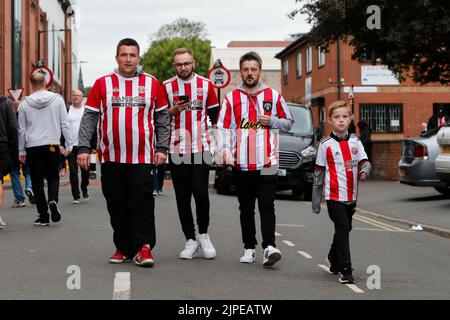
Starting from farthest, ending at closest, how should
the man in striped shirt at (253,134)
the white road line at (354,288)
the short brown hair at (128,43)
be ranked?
the man in striped shirt at (253,134)
the short brown hair at (128,43)
the white road line at (354,288)

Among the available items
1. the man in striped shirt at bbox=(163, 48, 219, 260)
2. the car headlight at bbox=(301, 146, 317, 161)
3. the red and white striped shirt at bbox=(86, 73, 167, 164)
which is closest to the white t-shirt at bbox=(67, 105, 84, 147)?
the car headlight at bbox=(301, 146, 317, 161)

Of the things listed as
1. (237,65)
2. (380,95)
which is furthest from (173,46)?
(380,95)

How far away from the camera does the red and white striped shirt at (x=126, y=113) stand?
7.27 metres

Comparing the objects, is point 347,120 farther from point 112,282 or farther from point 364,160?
point 112,282

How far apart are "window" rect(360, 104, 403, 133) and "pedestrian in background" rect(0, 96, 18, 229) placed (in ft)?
108

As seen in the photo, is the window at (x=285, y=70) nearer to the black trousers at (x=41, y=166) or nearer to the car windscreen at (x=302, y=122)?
the car windscreen at (x=302, y=122)

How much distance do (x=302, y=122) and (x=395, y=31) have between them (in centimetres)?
523

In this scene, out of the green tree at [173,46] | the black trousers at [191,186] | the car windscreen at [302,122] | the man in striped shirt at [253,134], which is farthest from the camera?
the green tree at [173,46]

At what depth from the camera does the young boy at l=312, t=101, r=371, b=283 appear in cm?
693

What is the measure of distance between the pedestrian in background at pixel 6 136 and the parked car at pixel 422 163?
8.08 m

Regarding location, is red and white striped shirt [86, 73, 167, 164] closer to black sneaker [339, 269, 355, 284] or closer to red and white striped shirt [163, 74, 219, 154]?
red and white striped shirt [163, 74, 219, 154]

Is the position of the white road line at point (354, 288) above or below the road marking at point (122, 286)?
below

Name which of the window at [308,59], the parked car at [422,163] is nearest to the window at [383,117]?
the window at [308,59]
